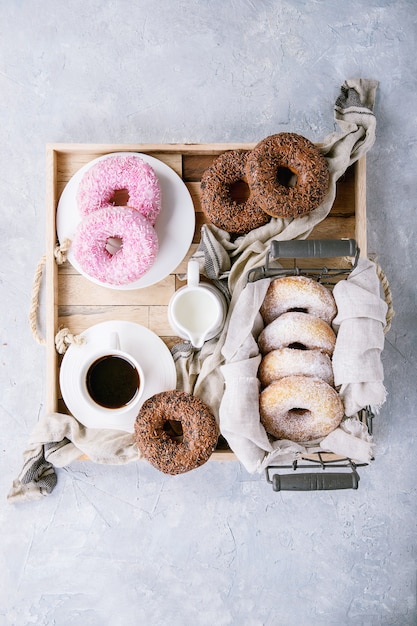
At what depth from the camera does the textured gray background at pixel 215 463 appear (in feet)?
4.76

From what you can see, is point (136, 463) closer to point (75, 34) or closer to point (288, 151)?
point (288, 151)

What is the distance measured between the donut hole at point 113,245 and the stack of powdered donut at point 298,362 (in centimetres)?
33

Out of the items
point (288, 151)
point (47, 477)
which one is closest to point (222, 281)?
point (288, 151)

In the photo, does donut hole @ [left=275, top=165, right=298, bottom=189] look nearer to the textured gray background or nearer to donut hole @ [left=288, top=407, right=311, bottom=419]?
the textured gray background

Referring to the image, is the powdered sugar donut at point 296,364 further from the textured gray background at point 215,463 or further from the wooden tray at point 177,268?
the textured gray background at point 215,463

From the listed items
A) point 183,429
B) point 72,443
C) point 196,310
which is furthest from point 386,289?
point 72,443

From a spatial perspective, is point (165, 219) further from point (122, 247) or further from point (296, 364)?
point (296, 364)

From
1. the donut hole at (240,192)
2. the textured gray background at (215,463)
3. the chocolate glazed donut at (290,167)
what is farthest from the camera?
the textured gray background at (215,463)

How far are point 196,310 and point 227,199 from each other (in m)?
0.24

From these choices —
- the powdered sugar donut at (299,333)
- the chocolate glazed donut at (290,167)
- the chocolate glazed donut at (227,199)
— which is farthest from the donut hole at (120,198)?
the powdered sugar donut at (299,333)

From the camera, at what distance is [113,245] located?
3.90 ft

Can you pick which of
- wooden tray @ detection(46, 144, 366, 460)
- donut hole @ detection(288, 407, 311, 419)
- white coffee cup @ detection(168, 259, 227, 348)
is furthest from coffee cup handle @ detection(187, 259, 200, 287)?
donut hole @ detection(288, 407, 311, 419)

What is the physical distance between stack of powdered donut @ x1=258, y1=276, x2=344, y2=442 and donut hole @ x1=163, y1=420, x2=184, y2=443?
0.62 feet

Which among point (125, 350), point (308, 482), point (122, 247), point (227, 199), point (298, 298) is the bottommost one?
point (308, 482)
